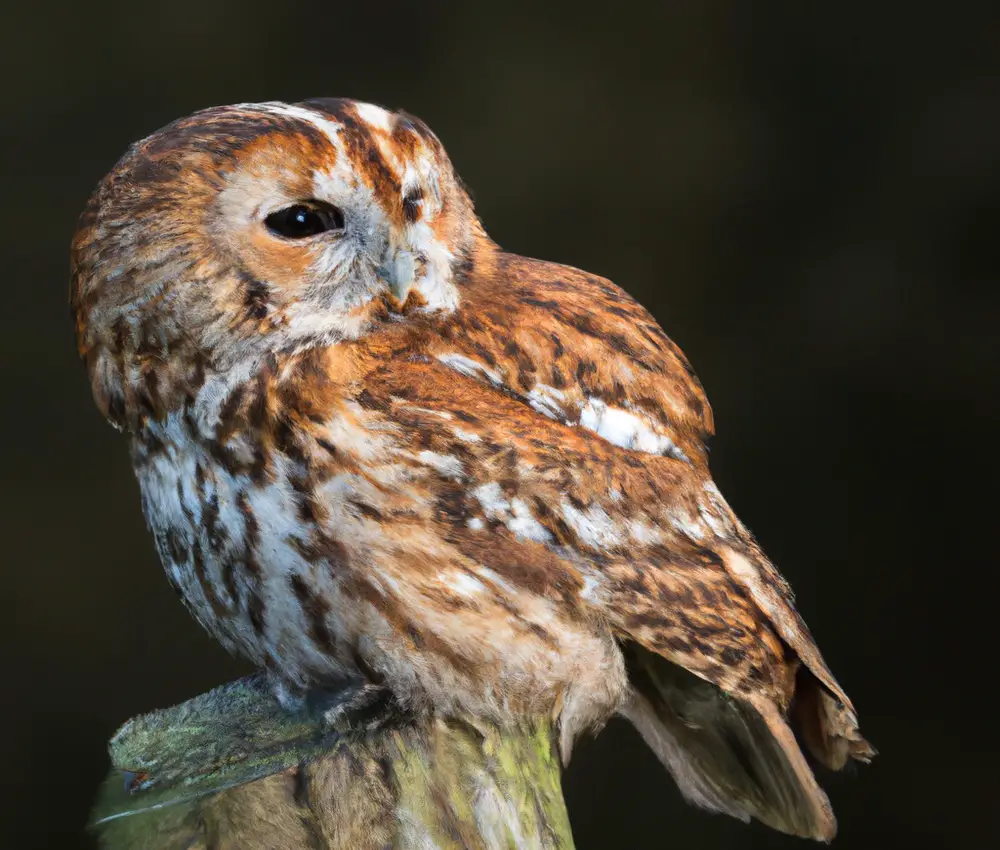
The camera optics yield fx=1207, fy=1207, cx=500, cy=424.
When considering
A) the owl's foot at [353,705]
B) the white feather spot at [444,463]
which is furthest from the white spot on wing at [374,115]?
the owl's foot at [353,705]

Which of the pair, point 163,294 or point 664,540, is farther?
point 664,540

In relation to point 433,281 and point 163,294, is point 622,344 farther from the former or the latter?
point 163,294

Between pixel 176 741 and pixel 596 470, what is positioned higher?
pixel 596 470

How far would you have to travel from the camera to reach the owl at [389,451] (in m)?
1.38

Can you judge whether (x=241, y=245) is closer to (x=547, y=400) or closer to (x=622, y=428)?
(x=547, y=400)

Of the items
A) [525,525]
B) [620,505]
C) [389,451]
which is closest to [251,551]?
[389,451]

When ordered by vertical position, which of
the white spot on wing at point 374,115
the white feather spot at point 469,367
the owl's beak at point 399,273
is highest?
the white spot on wing at point 374,115

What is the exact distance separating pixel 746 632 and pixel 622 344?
406 millimetres

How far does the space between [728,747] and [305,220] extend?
0.90 metres

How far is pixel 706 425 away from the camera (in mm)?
1701

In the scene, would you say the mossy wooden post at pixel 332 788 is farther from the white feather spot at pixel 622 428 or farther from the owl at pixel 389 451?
the white feather spot at pixel 622 428

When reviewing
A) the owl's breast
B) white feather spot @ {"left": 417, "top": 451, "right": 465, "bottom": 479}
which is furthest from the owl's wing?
the owl's breast

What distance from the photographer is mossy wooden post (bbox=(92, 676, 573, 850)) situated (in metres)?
1.34

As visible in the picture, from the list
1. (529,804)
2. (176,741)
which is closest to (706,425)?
(529,804)
